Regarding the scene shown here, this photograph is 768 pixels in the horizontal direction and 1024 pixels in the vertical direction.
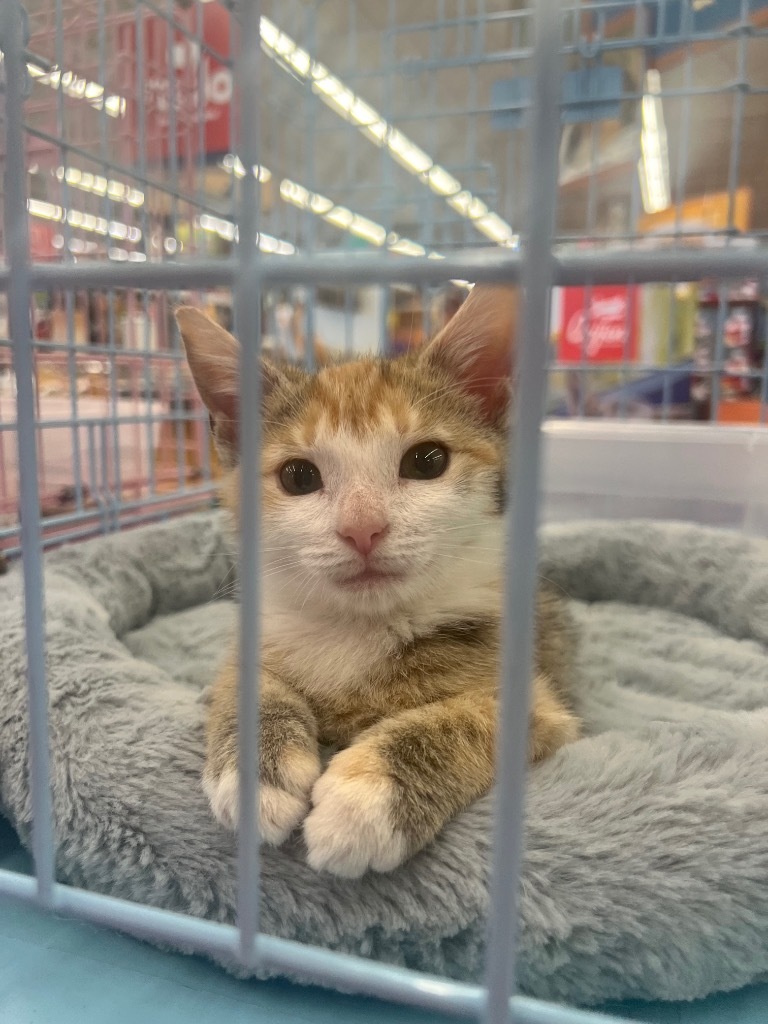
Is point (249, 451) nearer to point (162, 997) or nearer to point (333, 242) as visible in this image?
point (162, 997)

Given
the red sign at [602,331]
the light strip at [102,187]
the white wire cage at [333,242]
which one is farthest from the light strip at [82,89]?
the red sign at [602,331]

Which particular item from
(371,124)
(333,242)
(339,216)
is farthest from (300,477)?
(333,242)

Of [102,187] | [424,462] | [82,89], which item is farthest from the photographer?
[102,187]

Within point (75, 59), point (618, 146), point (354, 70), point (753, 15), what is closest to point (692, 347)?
point (618, 146)

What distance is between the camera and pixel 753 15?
1.58 meters

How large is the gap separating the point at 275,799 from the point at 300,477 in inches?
14.1

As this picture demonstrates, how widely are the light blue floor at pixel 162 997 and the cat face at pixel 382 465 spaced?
1.17 feet

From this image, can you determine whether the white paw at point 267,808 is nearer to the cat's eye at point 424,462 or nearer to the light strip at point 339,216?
the cat's eye at point 424,462

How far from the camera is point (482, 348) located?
804mm

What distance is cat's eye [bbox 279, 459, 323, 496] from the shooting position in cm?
80

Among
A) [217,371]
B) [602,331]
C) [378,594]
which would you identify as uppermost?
[602,331]

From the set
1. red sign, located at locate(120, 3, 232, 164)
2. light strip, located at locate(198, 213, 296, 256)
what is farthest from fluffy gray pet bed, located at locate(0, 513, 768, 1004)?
red sign, located at locate(120, 3, 232, 164)

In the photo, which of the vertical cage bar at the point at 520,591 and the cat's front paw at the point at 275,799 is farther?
the cat's front paw at the point at 275,799

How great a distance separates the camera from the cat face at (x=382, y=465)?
0.71m
